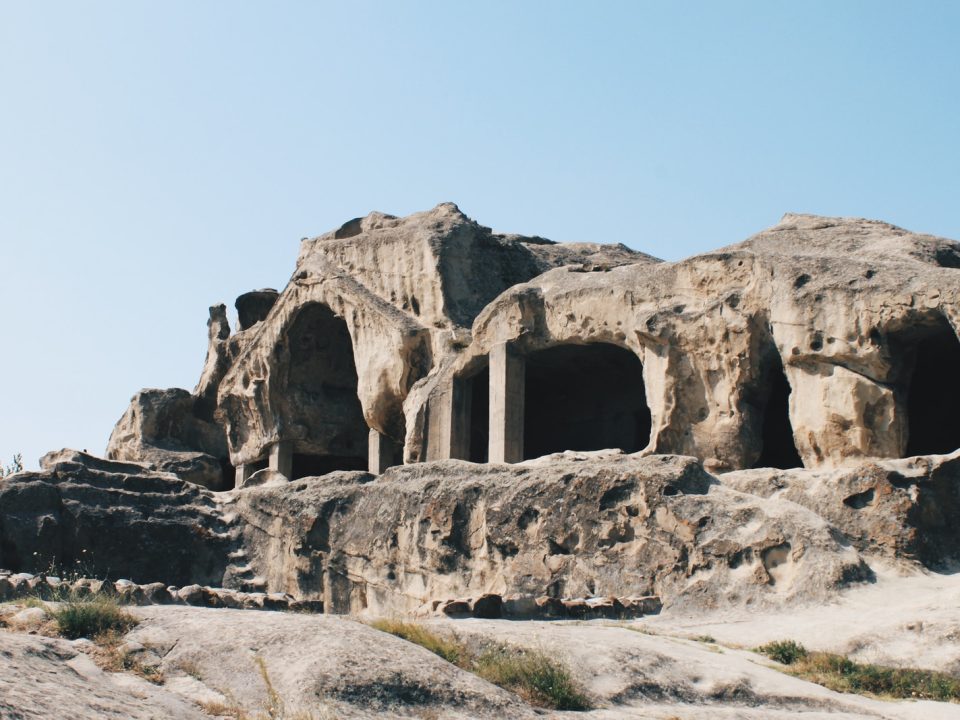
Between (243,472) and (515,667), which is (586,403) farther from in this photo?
(515,667)

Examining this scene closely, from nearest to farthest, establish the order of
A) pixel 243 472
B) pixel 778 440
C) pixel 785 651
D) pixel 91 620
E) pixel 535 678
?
pixel 535 678 < pixel 91 620 < pixel 785 651 < pixel 778 440 < pixel 243 472

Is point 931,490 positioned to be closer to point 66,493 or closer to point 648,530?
point 648,530

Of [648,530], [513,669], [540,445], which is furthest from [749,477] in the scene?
[540,445]

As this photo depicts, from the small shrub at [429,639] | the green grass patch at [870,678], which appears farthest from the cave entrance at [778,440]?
the small shrub at [429,639]

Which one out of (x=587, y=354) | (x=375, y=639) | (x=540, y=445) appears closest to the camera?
(x=375, y=639)

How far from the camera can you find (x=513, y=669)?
955 cm

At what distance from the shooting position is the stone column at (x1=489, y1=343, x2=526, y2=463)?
2294cm

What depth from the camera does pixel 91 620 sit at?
9.75 metres

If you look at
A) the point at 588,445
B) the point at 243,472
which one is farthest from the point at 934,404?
the point at 243,472

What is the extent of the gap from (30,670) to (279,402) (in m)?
22.7

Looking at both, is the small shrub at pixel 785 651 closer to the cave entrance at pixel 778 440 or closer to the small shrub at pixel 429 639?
the small shrub at pixel 429 639

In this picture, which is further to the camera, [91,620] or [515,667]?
[91,620]

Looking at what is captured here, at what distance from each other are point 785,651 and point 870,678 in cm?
87

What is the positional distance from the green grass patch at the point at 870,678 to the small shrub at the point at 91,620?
16.8 feet
